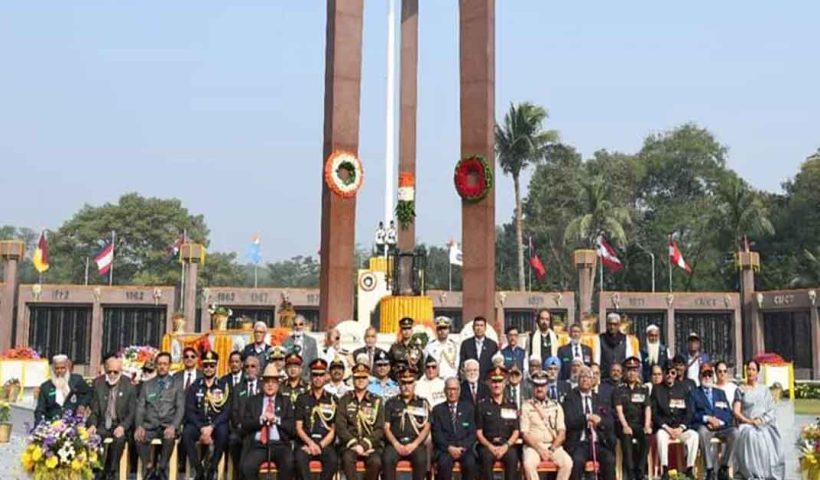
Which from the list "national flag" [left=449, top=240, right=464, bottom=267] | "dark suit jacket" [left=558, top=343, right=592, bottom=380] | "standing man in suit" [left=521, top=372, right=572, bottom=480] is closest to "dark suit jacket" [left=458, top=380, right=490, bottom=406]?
"standing man in suit" [left=521, top=372, right=572, bottom=480]

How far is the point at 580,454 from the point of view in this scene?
7762 mm

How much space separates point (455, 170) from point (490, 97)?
1.30m

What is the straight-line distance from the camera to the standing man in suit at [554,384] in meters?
8.09

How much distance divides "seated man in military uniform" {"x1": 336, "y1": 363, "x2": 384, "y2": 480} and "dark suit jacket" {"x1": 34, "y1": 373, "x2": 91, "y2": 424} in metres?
2.70

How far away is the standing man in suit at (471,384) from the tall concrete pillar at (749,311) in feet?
79.4

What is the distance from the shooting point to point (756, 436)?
8.46 meters

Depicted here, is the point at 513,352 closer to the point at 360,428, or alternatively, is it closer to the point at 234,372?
the point at 360,428

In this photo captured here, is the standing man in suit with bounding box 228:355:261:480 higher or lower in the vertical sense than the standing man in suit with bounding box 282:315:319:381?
lower

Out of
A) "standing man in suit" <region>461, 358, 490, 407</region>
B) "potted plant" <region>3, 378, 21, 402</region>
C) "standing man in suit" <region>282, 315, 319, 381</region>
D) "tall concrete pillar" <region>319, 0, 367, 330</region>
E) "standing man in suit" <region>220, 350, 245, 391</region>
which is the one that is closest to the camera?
"standing man in suit" <region>461, 358, 490, 407</region>

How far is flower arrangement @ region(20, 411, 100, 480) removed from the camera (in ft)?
22.5

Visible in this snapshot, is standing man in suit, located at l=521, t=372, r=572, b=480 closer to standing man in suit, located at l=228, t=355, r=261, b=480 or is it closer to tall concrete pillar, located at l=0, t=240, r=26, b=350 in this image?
standing man in suit, located at l=228, t=355, r=261, b=480

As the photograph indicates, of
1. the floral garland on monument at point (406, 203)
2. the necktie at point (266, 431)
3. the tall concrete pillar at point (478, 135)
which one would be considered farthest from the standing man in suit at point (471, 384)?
the floral garland on monument at point (406, 203)

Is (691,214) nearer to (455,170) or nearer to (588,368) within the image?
(455,170)

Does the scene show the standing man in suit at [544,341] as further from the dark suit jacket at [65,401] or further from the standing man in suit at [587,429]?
the dark suit jacket at [65,401]
